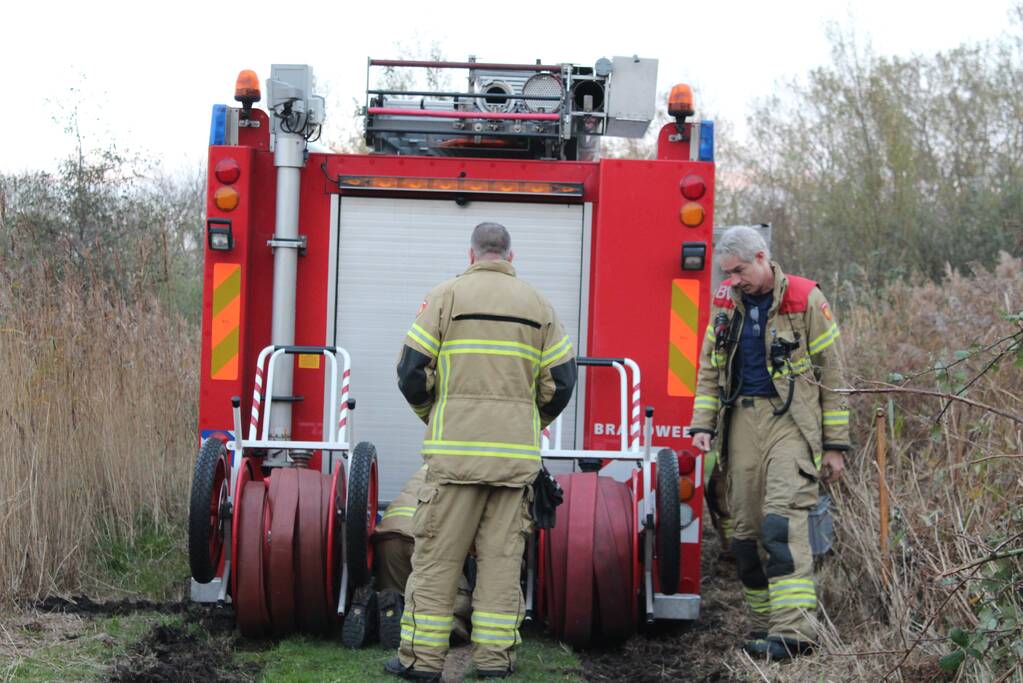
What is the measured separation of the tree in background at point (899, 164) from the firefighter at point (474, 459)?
1052 centimetres

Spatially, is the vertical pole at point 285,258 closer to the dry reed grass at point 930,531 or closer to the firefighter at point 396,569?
the firefighter at point 396,569

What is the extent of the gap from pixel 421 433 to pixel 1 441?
2084 millimetres

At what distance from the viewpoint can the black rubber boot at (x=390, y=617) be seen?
5.57m

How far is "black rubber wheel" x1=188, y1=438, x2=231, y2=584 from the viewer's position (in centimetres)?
529

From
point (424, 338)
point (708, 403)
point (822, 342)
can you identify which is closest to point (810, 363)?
point (822, 342)

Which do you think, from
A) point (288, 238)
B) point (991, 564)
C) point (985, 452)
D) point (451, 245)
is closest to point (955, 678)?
point (991, 564)

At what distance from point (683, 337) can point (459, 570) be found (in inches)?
70.9

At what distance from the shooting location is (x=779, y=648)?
17.7 feet

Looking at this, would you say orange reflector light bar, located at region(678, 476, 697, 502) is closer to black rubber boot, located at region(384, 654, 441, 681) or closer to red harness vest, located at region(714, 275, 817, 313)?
red harness vest, located at region(714, 275, 817, 313)

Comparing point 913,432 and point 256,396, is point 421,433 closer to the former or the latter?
point 256,396

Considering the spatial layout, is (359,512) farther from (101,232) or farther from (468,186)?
(101,232)

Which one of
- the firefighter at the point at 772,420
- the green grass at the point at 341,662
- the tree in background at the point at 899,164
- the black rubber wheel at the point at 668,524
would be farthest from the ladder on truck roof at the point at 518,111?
the tree in background at the point at 899,164

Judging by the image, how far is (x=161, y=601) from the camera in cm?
648

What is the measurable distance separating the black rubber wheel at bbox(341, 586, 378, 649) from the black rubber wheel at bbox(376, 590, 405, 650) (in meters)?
0.03
